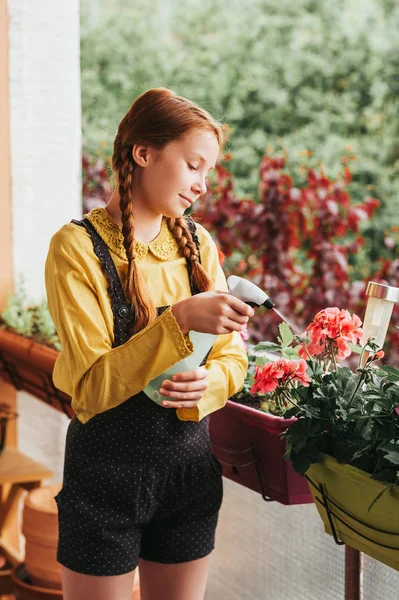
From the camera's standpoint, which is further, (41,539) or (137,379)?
(41,539)

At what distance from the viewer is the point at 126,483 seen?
1.38 meters

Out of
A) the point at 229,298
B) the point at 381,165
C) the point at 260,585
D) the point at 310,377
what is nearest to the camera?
the point at 229,298

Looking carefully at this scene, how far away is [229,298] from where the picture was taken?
122 centimetres

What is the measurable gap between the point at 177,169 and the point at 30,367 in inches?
54.7

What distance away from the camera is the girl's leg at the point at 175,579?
4.75 feet

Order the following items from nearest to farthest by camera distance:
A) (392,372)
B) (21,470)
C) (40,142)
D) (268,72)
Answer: (392,372) → (21,470) → (40,142) → (268,72)

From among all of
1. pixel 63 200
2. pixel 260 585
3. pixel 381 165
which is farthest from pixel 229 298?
pixel 381 165

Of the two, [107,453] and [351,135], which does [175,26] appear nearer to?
[351,135]

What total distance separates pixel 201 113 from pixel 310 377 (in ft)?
1.52

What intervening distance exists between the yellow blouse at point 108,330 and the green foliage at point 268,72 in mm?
4586

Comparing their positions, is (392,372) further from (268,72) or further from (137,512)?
(268,72)

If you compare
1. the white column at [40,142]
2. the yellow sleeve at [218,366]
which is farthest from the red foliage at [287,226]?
the yellow sleeve at [218,366]

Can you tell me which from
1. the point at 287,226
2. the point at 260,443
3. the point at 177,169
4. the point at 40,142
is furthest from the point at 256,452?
the point at 287,226

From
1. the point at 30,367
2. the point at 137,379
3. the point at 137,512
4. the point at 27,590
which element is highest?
the point at 137,379
